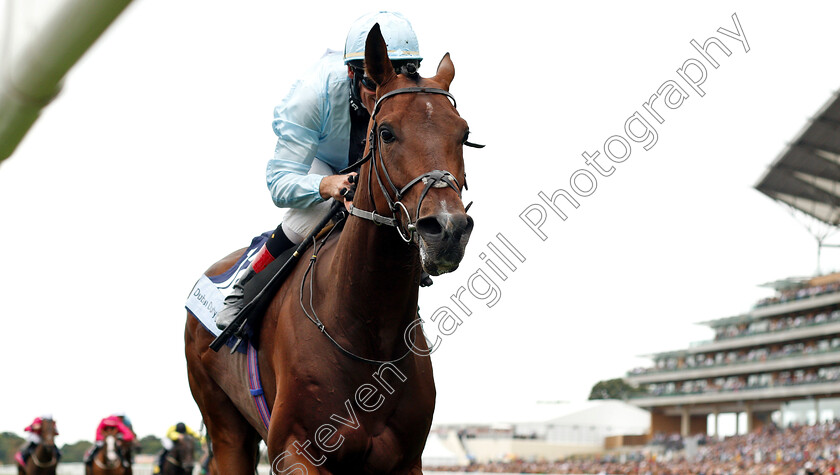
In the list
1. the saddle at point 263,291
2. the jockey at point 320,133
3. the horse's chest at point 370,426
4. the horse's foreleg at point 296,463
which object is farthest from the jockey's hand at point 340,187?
the horse's foreleg at point 296,463

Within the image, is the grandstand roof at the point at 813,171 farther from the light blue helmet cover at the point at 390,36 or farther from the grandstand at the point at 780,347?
the light blue helmet cover at the point at 390,36

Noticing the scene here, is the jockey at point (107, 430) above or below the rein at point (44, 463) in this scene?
above

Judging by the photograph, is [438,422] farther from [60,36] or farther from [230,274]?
[60,36]

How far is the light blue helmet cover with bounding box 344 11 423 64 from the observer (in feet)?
11.3

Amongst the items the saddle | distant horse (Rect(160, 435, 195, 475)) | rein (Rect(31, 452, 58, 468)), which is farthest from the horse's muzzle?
rein (Rect(31, 452, 58, 468))

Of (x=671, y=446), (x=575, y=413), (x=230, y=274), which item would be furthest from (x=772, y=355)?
(x=230, y=274)

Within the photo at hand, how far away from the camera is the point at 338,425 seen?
3230mm

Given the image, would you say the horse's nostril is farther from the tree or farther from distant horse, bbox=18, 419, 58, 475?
the tree

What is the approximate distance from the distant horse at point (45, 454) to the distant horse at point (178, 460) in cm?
196

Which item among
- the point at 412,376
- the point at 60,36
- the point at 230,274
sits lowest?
the point at 60,36

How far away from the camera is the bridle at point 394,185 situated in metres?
2.75

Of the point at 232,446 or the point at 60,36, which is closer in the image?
the point at 60,36

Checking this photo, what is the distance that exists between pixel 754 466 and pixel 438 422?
126ft

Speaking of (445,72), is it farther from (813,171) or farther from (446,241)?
(813,171)
